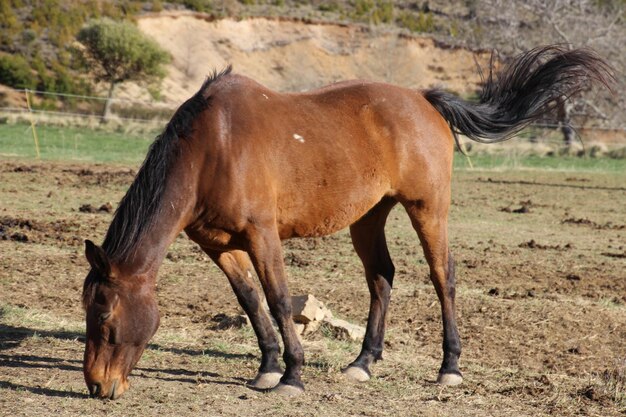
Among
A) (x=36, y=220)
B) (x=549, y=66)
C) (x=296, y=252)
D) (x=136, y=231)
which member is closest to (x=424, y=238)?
(x=549, y=66)

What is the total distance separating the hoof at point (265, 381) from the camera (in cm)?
580

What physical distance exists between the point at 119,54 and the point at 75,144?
71.4 feet

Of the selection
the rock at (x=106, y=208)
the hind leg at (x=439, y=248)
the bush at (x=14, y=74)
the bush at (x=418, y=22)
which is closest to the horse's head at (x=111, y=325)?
the hind leg at (x=439, y=248)

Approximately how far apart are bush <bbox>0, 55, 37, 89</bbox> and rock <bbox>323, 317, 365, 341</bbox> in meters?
40.9

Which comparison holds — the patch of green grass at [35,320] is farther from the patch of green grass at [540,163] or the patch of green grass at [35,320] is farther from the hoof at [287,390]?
the patch of green grass at [540,163]

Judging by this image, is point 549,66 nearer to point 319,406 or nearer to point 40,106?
point 319,406

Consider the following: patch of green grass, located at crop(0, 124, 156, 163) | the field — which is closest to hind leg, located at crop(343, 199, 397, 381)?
the field

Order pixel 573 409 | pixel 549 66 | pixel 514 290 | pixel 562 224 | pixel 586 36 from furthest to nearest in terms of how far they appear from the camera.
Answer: pixel 586 36
pixel 562 224
pixel 514 290
pixel 549 66
pixel 573 409

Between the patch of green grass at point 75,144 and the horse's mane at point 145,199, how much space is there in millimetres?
15766

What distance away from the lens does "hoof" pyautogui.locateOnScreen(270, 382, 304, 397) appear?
5.61m

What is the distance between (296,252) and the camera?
35.4 feet

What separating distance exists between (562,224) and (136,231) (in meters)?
10.5

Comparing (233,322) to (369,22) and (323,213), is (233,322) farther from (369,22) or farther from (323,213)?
(369,22)

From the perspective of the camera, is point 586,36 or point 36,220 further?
point 586,36
